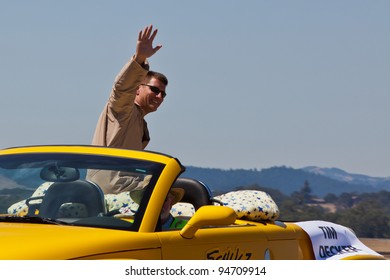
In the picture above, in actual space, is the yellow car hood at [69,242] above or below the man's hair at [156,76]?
below

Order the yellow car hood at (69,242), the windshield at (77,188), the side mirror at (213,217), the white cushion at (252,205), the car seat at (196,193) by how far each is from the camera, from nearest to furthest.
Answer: the yellow car hood at (69,242) < the side mirror at (213,217) < the windshield at (77,188) < the car seat at (196,193) < the white cushion at (252,205)

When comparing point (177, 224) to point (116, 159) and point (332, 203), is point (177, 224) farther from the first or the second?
point (332, 203)

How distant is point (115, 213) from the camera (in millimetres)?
7016

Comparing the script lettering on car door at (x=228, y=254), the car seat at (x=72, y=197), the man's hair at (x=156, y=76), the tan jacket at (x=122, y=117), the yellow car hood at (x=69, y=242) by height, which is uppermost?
the man's hair at (x=156, y=76)

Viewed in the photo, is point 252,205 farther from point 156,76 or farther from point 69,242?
point 69,242

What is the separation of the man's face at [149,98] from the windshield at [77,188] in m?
2.34

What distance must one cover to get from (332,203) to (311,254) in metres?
96.3

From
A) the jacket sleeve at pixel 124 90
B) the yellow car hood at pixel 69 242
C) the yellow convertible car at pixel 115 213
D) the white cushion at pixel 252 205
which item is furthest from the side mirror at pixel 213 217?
the jacket sleeve at pixel 124 90

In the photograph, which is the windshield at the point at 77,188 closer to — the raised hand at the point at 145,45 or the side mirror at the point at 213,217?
the side mirror at the point at 213,217

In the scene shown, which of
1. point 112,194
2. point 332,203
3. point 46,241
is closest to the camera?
point 46,241

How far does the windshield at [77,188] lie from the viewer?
7.01m

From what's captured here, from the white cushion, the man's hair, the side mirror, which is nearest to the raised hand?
the man's hair

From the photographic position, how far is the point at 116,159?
292 inches
